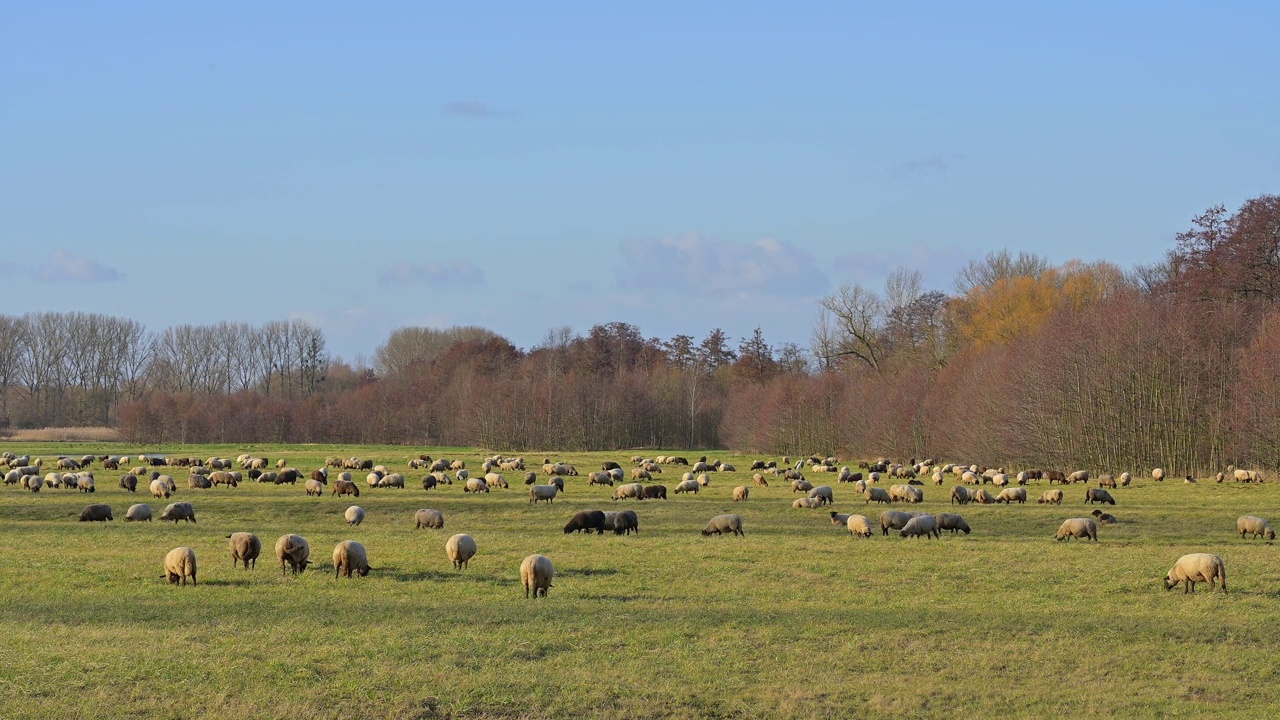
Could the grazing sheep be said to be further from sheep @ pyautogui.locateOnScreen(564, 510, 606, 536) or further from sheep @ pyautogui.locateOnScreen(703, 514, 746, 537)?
sheep @ pyautogui.locateOnScreen(703, 514, 746, 537)

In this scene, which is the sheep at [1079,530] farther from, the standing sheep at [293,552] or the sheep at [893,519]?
the standing sheep at [293,552]

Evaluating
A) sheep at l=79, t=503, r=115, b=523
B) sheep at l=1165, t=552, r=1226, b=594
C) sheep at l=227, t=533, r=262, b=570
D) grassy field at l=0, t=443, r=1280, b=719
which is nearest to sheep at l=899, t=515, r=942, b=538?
grassy field at l=0, t=443, r=1280, b=719

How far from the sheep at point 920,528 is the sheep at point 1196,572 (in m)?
8.24

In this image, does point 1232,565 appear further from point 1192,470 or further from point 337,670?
point 1192,470

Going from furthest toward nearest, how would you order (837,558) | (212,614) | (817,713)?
(837,558) → (212,614) → (817,713)

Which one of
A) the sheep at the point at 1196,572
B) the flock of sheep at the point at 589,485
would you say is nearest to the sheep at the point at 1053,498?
the flock of sheep at the point at 589,485

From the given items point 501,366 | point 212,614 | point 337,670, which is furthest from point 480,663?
point 501,366

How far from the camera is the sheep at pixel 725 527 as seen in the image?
90.0 ft

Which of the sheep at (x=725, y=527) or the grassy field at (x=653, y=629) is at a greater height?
the sheep at (x=725, y=527)

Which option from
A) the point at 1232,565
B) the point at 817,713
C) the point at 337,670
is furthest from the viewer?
the point at 1232,565

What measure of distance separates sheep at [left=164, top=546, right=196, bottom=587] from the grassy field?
0.45 metres

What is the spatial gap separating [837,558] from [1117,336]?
3900 cm

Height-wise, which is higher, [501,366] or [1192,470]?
[501,366]

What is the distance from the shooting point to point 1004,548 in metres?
23.9
